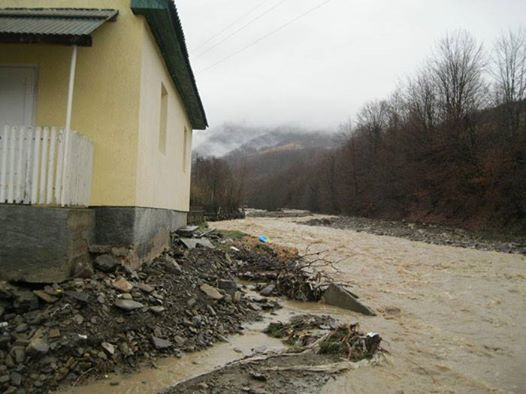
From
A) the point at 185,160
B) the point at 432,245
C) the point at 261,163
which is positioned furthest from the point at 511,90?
the point at 261,163

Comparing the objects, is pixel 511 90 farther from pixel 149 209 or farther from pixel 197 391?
pixel 197 391

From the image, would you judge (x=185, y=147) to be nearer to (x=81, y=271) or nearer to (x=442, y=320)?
(x=81, y=271)

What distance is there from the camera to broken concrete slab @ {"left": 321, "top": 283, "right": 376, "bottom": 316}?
27.4 ft

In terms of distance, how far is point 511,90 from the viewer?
107 feet

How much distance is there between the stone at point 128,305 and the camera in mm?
5332

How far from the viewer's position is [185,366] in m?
5.00

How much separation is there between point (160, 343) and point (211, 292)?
204 cm

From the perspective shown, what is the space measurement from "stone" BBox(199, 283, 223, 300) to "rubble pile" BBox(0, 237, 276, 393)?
0.07 feet

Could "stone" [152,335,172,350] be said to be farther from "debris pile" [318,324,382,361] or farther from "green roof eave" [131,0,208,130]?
"green roof eave" [131,0,208,130]

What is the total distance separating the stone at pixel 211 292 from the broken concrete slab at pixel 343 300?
2.78 metres

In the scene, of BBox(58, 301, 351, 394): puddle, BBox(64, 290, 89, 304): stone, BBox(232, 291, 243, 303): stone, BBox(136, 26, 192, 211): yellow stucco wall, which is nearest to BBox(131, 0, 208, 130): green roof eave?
BBox(136, 26, 192, 211): yellow stucco wall

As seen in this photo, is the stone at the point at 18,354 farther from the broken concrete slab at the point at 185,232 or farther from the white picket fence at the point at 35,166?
the broken concrete slab at the point at 185,232

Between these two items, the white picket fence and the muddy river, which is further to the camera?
the white picket fence

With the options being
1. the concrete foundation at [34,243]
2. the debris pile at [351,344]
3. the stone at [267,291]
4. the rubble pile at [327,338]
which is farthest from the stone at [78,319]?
the stone at [267,291]
